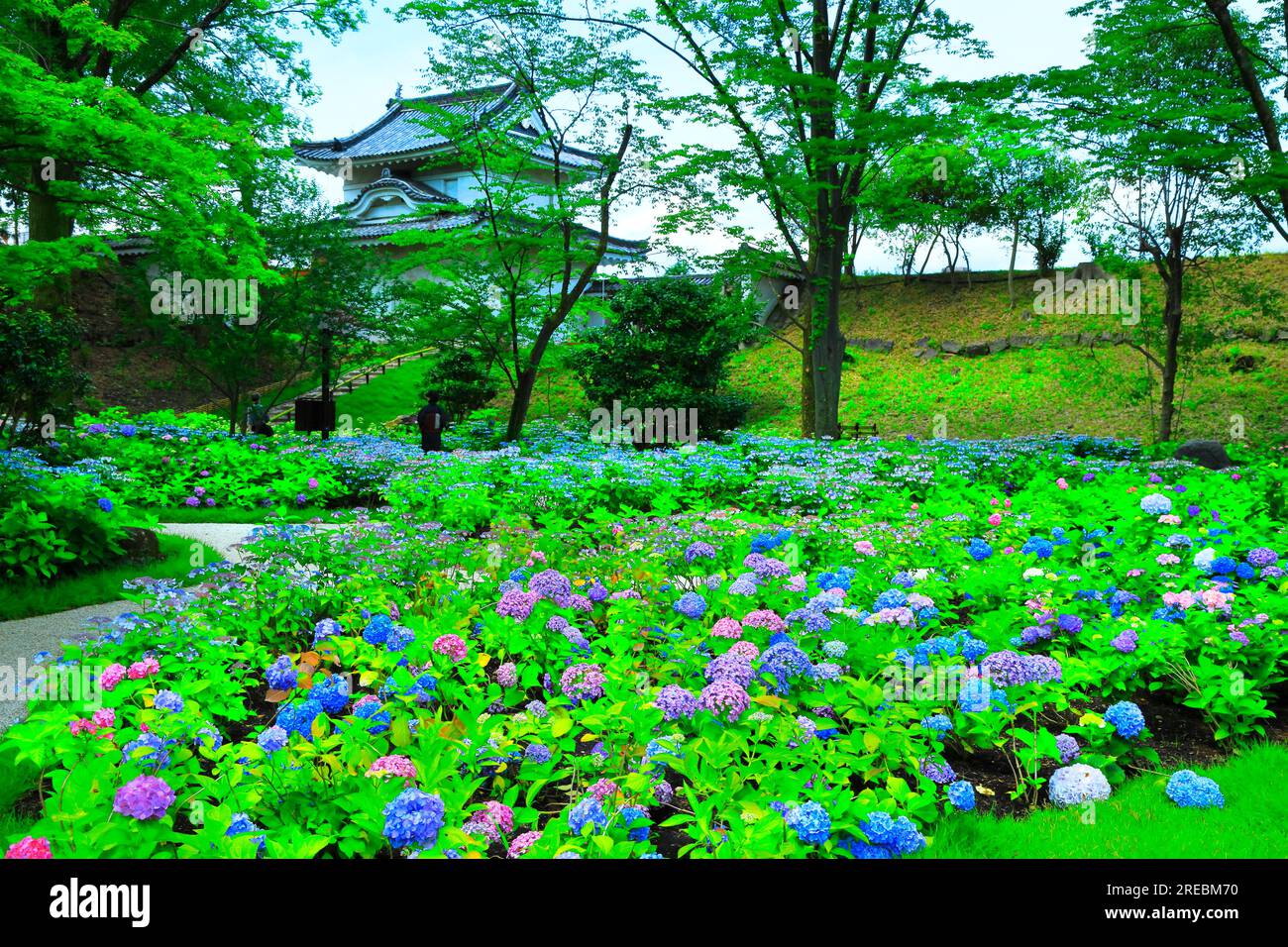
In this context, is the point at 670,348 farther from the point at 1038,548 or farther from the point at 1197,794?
the point at 1197,794

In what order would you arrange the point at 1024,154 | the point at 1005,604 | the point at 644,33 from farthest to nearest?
1. the point at 644,33
2. the point at 1024,154
3. the point at 1005,604

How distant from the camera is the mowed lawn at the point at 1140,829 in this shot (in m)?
2.32

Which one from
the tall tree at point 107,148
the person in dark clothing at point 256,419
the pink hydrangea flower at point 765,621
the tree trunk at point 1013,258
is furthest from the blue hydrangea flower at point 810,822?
the tree trunk at point 1013,258

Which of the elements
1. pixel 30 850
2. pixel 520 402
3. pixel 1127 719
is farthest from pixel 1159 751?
pixel 520 402

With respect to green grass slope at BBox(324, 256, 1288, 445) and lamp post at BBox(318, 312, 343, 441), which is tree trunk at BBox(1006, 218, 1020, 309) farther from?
lamp post at BBox(318, 312, 343, 441)

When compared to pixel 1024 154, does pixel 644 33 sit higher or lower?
higher

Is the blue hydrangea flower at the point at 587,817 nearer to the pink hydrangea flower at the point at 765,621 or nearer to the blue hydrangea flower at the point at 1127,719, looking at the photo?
the pink hydrangea flower at the point at 765,621

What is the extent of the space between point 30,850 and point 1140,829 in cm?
285

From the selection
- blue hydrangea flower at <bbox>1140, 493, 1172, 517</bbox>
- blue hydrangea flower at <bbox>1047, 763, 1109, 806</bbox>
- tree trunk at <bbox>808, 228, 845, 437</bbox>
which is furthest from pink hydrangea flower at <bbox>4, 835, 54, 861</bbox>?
tree trunk at <bbox>808, 228, 845, 437</bbox>

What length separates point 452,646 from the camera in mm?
3016

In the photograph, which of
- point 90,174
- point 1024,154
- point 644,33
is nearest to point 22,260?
point 90,174

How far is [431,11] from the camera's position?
13.6m
